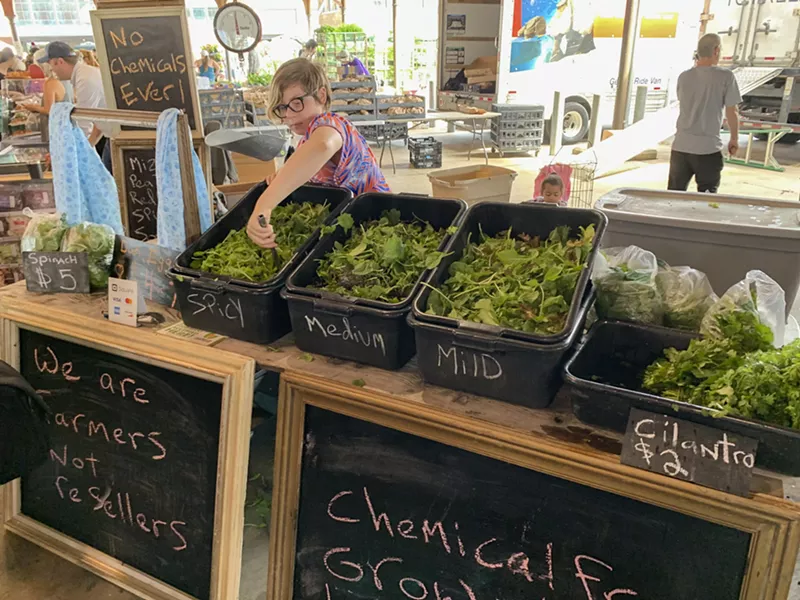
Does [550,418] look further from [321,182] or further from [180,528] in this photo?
[321,182]

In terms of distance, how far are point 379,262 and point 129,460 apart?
0.93m

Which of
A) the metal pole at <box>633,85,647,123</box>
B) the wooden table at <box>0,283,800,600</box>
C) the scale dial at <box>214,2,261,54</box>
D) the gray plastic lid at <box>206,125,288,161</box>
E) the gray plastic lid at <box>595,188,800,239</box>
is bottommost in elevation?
the wooden table at <box>0,283,800,600</box>

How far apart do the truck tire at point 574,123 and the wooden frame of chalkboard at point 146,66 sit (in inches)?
346

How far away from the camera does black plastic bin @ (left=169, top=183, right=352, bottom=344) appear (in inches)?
57.4

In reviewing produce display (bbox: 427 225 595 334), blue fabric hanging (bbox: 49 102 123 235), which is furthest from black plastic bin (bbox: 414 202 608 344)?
blue fabric hanging (bbox: 49 102 123 235)

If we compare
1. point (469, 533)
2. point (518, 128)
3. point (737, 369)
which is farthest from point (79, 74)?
point (518, 128)

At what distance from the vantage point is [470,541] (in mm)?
1258

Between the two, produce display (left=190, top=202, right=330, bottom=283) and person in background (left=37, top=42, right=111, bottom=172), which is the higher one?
person in background (left=37, top=42, right=111, bottom=172)

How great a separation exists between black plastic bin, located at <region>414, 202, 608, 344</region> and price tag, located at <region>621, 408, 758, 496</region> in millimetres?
256

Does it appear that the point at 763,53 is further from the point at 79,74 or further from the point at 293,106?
the point at 293,106

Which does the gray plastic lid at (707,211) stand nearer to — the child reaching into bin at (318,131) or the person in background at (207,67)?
the child reaching into bin at (318,131)

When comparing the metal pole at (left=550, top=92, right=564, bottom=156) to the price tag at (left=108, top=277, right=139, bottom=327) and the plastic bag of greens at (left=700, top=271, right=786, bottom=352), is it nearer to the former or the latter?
the plastic bag of greens at (left=700, top=271, right=786, bottom=352)

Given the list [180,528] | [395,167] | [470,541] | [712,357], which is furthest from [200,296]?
[395,167]

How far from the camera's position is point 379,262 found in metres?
1.47
